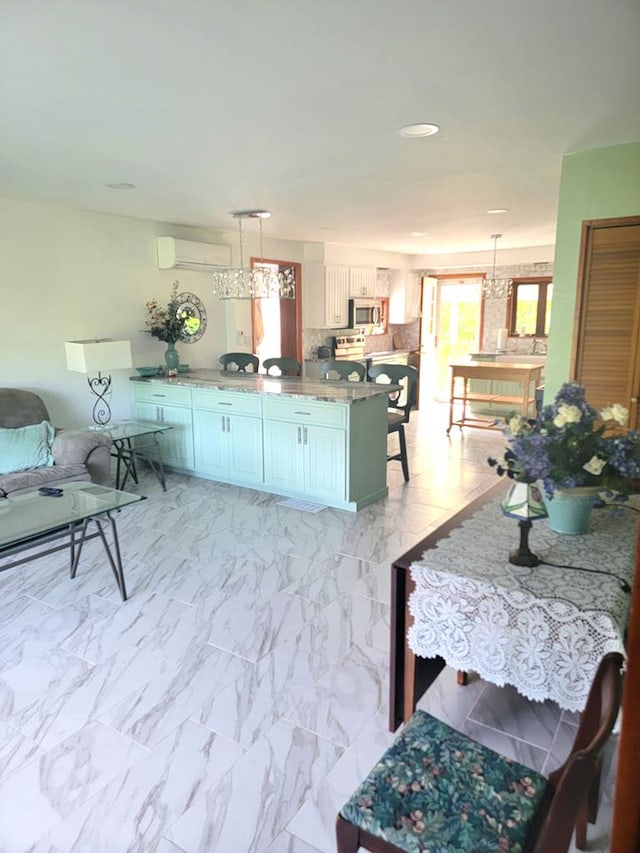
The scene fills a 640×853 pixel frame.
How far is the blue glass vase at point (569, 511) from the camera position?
1.87 meters

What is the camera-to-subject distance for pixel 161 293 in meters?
5.75

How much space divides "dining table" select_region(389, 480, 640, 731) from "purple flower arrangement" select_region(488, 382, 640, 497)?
0.24 metres

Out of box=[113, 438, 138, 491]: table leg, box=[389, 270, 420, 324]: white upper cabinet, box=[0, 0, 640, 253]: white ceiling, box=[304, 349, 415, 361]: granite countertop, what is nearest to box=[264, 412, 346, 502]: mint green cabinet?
box=[113, 438, 138, 491]: table leg

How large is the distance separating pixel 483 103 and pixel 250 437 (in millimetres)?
3061

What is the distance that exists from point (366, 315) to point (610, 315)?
5470 millimetres

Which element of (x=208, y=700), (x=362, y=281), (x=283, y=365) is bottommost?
(x=208, y=700)

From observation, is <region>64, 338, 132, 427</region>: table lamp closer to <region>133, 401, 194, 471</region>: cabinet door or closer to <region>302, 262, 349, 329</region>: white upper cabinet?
<region>133, 401, 194, 471</region>: cabinet door

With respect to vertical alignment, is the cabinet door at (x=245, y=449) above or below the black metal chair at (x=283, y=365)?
below

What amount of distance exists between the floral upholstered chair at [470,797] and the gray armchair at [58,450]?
322cm

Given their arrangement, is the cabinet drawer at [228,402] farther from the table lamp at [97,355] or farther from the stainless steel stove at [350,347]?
the stainless steel stove at [350,347]

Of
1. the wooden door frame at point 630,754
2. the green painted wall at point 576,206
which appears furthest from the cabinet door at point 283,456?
the wooden door frame at point 630,754

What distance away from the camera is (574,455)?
5.66ft

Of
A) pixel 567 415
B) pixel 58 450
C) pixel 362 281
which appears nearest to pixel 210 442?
pixel 58 450

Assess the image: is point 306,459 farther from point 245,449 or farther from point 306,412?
point 245,449
